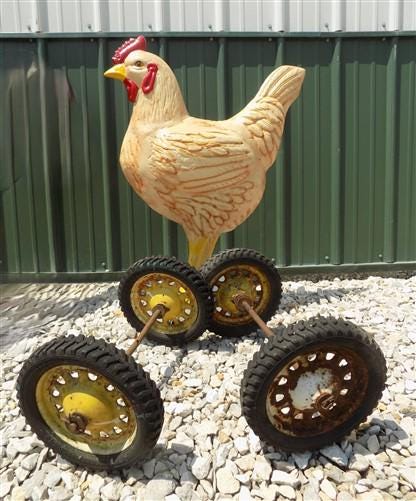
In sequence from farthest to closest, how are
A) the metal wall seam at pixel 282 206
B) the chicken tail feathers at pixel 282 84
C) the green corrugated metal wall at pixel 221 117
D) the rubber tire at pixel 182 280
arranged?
the metal wall seam at pixel 282 206 → the green corrugated metal wall at pixel 221 117 → the chicken tail feathers at pixel 282 84 → the rubber tire at pixel 182 280

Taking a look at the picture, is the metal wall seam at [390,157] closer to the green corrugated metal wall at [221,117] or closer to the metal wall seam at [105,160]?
the green corrugated metal wall at [221,117]

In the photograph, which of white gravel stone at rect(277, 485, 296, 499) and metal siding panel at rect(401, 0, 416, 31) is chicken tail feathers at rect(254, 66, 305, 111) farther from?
white gravel stone at rect(277, 485, 296, 499)

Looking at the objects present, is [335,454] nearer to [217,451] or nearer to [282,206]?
[217,451]

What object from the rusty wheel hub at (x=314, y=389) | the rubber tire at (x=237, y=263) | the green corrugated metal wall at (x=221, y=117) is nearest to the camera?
the rusty wheel hub at (x=314, y=389)

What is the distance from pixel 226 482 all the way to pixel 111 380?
543 mm

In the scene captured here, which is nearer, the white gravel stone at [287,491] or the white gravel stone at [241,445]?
the white gravel stone at [287,491]

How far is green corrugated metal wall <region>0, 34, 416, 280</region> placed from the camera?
377 centimetres

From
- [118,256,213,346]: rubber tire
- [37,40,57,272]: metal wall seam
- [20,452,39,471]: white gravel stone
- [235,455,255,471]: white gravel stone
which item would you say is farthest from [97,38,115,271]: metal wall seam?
[235,455,255,471]: white gravel stone

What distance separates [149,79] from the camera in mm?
2756

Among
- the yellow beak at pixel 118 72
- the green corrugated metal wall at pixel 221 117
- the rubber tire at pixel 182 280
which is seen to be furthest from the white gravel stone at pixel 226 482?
the green corrugated metal wall at pixel 221 117

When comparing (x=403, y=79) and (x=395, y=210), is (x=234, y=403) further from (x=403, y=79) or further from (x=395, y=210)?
(x=403, y=79)

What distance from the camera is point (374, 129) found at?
395 cm

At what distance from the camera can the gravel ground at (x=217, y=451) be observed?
1.44 meters

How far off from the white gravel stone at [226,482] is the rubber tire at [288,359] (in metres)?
0.18
